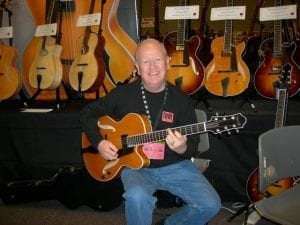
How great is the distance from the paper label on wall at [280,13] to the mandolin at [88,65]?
1.47 metres

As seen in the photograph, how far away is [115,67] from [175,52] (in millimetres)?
722

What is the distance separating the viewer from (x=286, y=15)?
2.48m

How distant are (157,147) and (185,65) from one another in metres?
1.01

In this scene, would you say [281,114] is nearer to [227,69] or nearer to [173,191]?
[227,69]

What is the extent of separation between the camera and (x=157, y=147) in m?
2.00

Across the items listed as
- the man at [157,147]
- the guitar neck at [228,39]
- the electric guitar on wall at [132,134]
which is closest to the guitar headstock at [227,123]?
the electric guitar on wall at [132,134]

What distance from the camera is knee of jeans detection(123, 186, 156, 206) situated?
5.69 ft

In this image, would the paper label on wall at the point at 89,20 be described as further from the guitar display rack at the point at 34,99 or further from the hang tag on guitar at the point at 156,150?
the hang tag on guitar at the point at 156,150

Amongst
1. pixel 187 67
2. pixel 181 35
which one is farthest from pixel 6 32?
pixel 187 67

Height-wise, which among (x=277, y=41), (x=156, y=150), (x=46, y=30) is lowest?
(x=156, y=150)

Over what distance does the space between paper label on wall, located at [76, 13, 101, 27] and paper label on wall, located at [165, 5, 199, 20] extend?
26.0 inches

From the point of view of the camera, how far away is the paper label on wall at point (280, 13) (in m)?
2.46

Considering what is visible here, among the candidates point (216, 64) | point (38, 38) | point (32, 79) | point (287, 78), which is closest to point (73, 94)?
point (32, 79)

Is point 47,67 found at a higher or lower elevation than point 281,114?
higher
